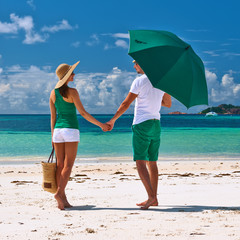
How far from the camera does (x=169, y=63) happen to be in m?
4.67

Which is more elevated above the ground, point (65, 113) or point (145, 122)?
point (65, 113)

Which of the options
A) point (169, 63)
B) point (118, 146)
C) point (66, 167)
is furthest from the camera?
point (118, 146)

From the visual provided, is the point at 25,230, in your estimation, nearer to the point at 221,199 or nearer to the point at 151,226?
the point at 151,226

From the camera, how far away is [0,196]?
633cm

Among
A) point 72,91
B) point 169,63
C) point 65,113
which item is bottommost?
point 65,113

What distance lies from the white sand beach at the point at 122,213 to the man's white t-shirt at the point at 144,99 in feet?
3.97

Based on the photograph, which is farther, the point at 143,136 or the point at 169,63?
the point at 143,136

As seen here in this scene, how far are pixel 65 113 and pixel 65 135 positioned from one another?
0.29 m

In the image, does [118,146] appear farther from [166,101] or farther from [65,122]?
[65,122]

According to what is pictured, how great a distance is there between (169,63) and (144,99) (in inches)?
22.2

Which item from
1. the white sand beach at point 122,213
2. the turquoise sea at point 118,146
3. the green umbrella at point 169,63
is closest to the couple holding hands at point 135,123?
the green umbrella at point 169,63

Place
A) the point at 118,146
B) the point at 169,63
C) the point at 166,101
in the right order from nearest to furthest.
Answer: the point at 169,63, the point at 166,101, the point at 118,146

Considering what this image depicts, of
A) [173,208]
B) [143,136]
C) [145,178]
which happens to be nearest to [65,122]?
[143,136]

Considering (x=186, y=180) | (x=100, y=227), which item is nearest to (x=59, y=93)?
(x=100, y=227)
